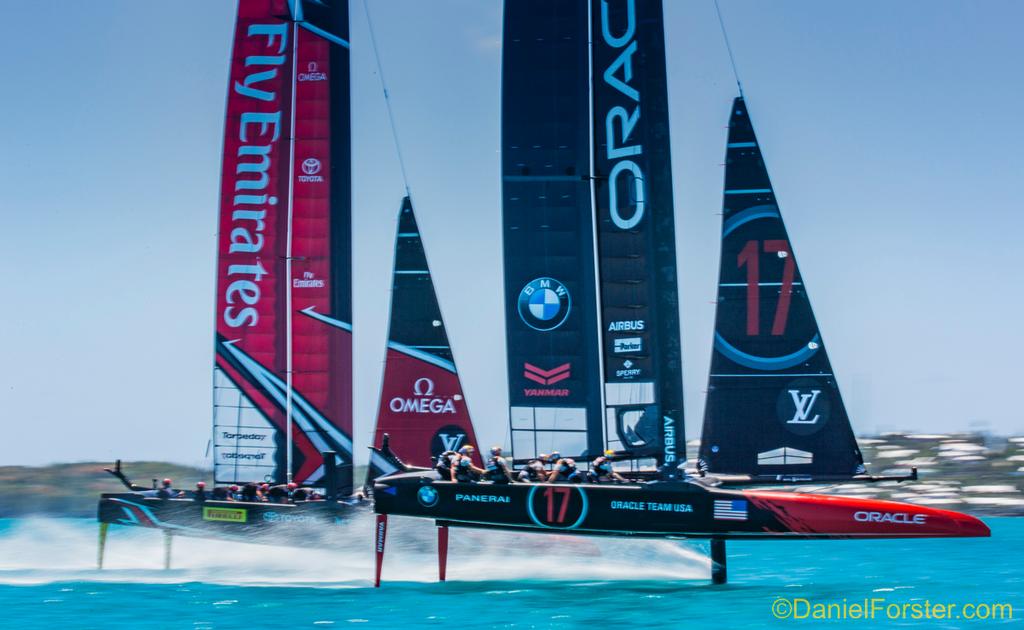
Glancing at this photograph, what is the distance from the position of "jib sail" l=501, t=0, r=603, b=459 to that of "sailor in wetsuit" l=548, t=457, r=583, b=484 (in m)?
3.29

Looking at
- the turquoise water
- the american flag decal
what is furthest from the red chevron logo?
the american flag decal

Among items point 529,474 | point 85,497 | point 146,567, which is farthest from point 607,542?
point 85,497

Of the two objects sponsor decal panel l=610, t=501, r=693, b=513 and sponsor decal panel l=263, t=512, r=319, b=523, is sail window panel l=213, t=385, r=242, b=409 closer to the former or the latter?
sponsor decal panel l=263, t=512, r=319, b=523

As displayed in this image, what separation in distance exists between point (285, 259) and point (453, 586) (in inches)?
372

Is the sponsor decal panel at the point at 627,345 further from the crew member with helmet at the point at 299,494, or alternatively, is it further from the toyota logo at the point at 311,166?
the toyota logo at the point at 311,166

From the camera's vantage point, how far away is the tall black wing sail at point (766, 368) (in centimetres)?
2061

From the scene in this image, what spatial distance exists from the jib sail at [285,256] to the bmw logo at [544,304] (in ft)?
18.0

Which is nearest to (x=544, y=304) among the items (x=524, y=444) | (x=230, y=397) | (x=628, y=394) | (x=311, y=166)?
(x=524, y=444)

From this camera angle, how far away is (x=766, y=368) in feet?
68.6

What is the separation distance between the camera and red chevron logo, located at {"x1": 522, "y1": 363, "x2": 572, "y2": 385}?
80.1 feet

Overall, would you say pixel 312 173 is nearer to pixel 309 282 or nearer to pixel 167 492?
pixel 309 282

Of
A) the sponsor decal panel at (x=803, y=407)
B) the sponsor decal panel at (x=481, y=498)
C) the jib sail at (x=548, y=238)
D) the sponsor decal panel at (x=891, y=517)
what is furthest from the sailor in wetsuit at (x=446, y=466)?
the sponsor decal panel at (x=891, y=517)

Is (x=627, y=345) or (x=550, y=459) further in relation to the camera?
(x=550, y=459)

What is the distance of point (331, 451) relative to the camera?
27797 millimetres
